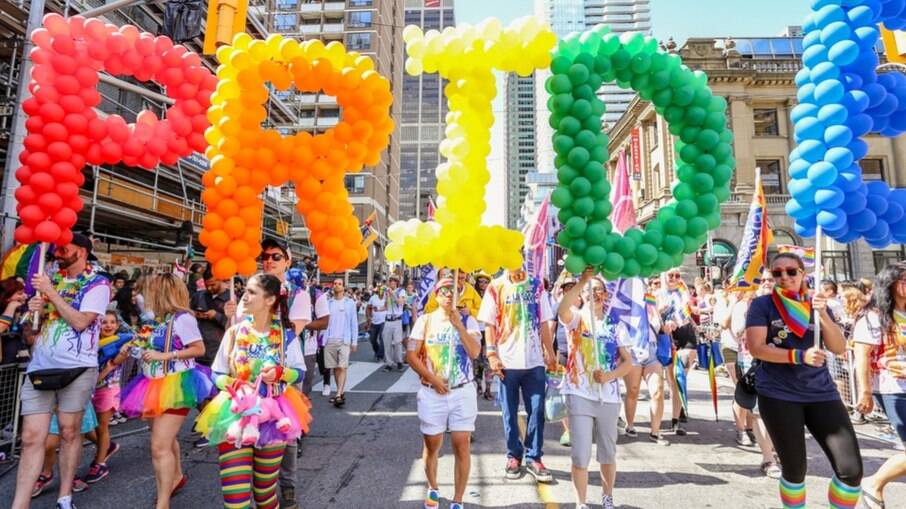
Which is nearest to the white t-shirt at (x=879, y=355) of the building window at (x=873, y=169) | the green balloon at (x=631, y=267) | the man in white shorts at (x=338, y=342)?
the green balloon at (x=631, y=267)

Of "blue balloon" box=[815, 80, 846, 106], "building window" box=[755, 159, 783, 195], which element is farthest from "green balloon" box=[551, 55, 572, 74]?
"building window" box=[755, 159, 783, 195]

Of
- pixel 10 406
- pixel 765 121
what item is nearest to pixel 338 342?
pixel 10 406

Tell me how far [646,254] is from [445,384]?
177 centimetres

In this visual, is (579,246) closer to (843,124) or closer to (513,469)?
(843,124)

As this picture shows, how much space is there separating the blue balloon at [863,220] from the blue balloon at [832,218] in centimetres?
15

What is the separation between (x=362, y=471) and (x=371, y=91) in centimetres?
352

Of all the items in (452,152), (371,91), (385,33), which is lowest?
(452,152)

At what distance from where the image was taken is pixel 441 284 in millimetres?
3760

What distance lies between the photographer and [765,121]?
3008cm

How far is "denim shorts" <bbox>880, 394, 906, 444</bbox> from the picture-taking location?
3.52m

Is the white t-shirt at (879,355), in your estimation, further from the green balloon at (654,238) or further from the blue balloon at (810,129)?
the green balloon at (654,238)

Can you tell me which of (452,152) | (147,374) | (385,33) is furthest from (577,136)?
(385,33)

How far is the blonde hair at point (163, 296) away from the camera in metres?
3.55

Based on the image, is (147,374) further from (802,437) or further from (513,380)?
(802,437)
